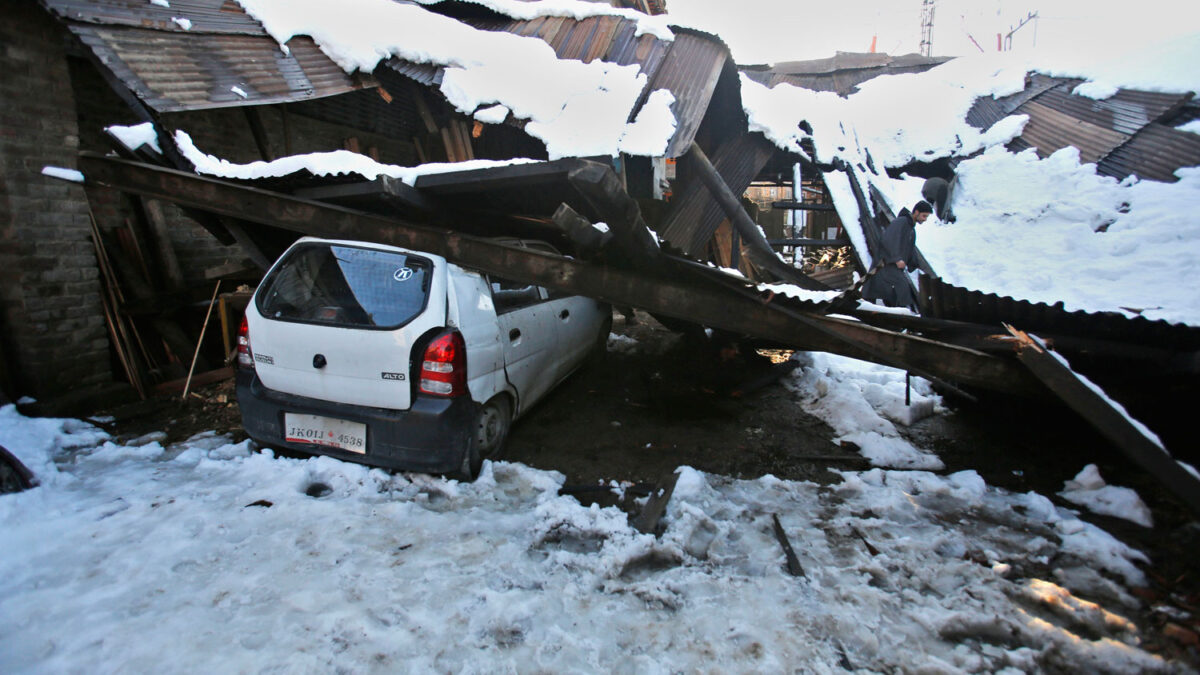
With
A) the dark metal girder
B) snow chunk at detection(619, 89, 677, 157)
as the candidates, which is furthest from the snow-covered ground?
snow chunk at detection(619, 89, 677, 157)

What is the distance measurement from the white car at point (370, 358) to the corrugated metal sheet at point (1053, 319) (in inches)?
118

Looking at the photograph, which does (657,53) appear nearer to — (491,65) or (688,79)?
(688,79)

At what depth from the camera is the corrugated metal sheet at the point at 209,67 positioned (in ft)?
13.8

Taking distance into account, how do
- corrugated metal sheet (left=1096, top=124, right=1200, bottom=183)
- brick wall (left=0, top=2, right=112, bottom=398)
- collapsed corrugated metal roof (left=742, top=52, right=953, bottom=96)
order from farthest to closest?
collapsed corrugated metal roof (left=742, top=52, right=953, bottom=96) < corrugated metal sheet (left=1096, top=124, right=1200, bottom=183) < brick wall (left=0, top=2, right=112, bottom=398)

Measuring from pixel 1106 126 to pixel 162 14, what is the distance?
34.2 feet

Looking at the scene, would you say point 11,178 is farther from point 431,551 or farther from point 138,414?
point 431,551

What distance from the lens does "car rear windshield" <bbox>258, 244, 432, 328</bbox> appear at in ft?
10.8

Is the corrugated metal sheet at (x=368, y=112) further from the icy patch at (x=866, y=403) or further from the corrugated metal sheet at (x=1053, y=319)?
the corrugated metal sheet at (x=1053, y=319)

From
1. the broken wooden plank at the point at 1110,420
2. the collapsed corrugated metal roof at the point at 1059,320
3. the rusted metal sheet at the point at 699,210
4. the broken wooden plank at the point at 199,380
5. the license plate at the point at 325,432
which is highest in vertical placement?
the rusted metal sheet at the point at 699,210

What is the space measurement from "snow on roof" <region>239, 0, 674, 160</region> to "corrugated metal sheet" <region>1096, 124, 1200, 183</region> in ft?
16.8

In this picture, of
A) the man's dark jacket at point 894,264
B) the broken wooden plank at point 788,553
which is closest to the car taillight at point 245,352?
the broken wooden plank at point 788,553

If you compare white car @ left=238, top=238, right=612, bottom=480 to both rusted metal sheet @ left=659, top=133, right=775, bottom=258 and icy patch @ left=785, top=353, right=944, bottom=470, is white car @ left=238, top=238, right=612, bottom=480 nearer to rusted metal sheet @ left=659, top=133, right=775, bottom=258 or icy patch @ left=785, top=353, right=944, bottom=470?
icy patch @ left=785, top=353, right=944, bottom=470

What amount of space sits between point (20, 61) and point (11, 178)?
1.01 meters

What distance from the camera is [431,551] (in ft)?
9.08
